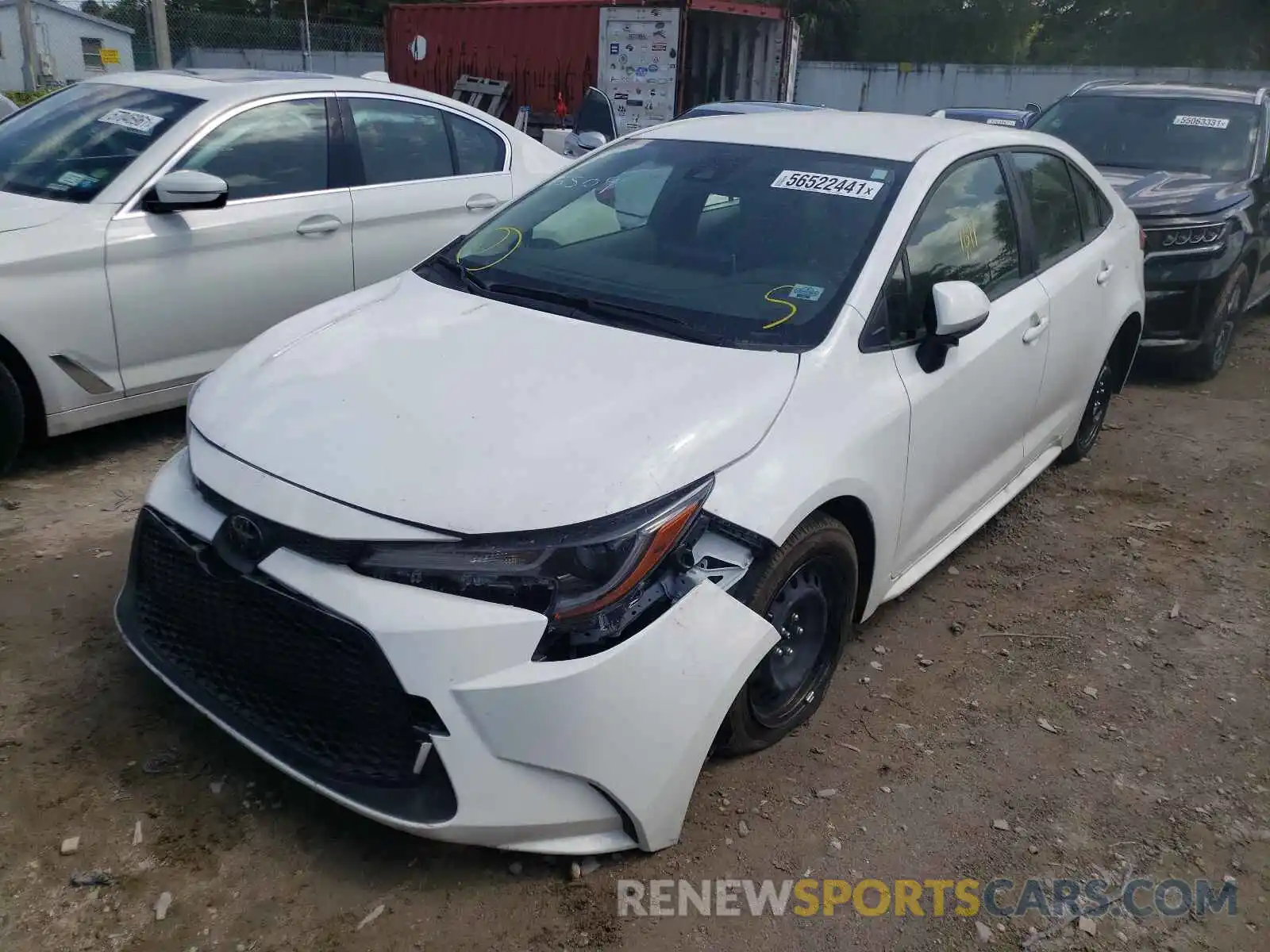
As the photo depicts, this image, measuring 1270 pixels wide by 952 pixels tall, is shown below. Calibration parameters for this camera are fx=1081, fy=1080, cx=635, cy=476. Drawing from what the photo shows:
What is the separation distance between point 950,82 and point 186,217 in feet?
79.2

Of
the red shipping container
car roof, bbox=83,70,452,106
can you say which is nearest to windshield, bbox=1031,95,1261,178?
car roof, bbox=83,70,452,106

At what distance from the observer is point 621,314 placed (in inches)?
125

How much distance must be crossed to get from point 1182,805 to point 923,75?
25.6 metres

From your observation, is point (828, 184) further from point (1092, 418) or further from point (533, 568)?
point (1092, 418)

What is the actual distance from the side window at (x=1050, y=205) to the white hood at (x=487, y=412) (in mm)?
1818

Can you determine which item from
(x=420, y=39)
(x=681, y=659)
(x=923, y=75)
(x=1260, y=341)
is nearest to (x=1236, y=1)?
(x=923, y=75)

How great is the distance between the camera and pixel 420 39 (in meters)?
16.3

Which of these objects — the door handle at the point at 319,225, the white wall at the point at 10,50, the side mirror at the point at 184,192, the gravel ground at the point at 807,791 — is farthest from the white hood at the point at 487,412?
the white wall at the point at 10,50

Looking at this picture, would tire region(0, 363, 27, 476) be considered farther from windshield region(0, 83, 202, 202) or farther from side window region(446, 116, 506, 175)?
side window region(446, 116, 506, 175)

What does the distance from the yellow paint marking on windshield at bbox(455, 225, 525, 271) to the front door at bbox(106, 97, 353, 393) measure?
1.57 m

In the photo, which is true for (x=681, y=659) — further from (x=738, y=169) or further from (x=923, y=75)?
(x=923, y=75)

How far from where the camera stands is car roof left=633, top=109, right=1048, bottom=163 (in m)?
3.61

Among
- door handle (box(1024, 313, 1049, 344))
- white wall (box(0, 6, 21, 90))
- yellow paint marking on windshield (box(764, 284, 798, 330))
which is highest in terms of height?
yellow paint marking on windshield (box(764, 284, 798, 330))

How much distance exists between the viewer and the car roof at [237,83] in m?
4.93
